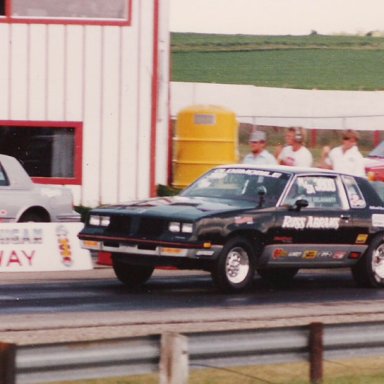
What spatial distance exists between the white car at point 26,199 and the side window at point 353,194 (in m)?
4.96

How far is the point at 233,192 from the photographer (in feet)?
57.0

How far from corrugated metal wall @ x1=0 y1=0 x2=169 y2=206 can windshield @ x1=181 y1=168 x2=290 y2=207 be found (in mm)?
10153

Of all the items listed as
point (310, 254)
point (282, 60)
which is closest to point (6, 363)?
point (310, 254)

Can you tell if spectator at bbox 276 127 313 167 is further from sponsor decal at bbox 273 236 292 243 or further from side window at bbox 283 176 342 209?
sponsor decal at bbox 273 236 292 243

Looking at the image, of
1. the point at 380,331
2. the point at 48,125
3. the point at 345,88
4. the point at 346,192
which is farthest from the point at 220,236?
the point at 345,88

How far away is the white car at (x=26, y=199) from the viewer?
814 inches

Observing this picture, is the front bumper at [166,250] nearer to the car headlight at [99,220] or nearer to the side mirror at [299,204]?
the car headlight at [99,220]

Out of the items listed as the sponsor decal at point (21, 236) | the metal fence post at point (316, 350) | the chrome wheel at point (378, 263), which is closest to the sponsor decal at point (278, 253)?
the chrome wheel at point (378, 263)

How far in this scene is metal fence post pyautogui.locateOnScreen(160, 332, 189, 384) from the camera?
854 centimetres

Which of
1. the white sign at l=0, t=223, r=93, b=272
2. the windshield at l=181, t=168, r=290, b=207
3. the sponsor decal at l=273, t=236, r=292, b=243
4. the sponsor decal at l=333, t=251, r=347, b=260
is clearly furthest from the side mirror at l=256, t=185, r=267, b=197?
the white sign at l=0, t=223, r=93, b=272

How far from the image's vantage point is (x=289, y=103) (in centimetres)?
4756

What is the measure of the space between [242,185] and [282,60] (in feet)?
145

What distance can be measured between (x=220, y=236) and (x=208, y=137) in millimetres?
12814

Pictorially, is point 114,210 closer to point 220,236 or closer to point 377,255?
point 220,236
